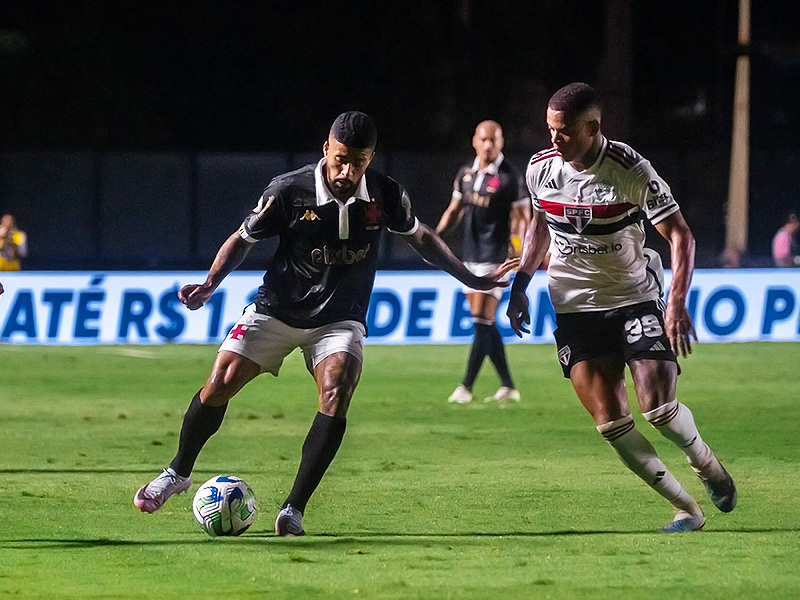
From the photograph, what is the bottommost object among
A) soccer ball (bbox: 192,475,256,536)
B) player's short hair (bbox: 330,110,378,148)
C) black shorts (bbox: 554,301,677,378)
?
soccer ball (bbox: 192,475,256,536)

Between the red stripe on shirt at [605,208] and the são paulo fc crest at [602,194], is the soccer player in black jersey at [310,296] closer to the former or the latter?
the red stripe on shirt at [605,208]

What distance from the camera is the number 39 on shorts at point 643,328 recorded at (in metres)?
7.44

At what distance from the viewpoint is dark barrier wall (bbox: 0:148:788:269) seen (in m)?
32.2

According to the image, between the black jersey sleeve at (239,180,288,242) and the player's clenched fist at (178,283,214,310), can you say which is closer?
the black jersey sleeve at (239,180,288,242)

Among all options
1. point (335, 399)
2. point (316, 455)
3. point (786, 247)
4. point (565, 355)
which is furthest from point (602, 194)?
point (786, 247)

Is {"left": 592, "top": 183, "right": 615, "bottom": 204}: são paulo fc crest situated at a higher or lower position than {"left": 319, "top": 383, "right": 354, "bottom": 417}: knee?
higher

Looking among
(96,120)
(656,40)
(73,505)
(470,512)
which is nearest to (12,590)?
(73,505)

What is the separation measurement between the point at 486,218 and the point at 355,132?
6.38 metres

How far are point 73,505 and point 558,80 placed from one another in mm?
29860

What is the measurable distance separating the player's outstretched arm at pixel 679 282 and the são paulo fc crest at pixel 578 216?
1.10 ft

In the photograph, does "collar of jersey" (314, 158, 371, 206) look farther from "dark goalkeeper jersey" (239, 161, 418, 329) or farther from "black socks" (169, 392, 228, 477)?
"black socks" (169, 392, 228, 477)

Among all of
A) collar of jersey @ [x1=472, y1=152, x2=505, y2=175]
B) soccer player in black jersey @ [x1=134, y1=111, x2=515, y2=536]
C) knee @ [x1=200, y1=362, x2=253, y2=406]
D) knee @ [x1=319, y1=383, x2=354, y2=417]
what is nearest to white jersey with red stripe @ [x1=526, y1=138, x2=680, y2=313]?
soccer player in black jersey @ [x1=134, y1=111, x2=515, y2=536]

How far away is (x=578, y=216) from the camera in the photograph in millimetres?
7500

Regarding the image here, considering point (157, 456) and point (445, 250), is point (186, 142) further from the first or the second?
point (445, 250)
